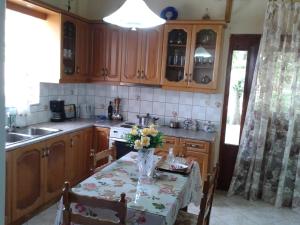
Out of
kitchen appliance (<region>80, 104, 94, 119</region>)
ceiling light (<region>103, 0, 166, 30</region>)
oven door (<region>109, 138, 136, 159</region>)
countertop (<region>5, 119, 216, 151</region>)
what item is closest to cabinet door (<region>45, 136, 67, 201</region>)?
countertop (<region>5, 119, 216, 151</region>)

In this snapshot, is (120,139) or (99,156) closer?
(99,156)

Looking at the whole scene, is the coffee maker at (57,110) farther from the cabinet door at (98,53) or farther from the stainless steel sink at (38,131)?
the cabinet door at (98,53)

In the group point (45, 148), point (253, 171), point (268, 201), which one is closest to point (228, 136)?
point (253, 171)

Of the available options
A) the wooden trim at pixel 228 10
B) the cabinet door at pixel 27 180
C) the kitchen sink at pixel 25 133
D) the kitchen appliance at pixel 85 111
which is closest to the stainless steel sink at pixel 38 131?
the kitchen sink at pixel 25 133

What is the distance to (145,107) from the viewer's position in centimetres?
401

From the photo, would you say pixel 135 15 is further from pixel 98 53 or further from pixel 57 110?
pixel 57 110

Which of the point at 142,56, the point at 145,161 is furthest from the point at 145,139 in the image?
the point at 142,56

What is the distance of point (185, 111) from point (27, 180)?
2.11m

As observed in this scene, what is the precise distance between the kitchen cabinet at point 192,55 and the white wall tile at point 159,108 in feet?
1.35

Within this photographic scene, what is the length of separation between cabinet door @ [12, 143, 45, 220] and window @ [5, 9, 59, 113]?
2.35 feet

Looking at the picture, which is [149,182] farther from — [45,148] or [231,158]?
[231,158]

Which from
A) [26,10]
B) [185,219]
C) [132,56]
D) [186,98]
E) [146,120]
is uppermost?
[26,10]

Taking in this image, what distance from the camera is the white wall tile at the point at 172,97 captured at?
12.6 ft

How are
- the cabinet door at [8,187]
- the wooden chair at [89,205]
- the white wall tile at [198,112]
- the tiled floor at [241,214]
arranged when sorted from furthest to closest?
the white wall tile at [198,112] < the tiled floor at [241,214] < the cabinet door at [8,187] < the wooden chair at [89,205]
